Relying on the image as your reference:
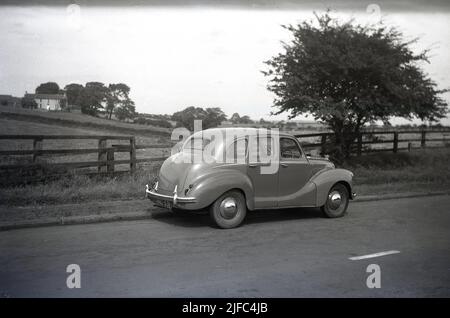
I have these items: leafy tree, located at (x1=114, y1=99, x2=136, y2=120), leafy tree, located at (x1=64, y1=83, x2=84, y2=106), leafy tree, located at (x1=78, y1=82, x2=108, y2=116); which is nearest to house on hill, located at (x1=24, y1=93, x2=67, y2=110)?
leafy tree, located at (x1=64, y1=83, x2=84, y2=106)

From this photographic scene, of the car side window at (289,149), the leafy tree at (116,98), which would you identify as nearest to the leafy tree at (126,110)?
the leafy tree at (116,98)

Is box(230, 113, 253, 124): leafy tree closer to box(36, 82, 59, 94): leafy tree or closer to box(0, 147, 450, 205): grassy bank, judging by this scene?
box(0, 147, 450, 205): grassy bank

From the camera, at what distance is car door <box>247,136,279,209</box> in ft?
30.1

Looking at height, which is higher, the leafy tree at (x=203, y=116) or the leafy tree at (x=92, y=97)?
the leafy tree at (x=92, y=97)

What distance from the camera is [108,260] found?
6.56 meters

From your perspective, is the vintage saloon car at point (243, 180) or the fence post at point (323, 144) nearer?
the vintage saloon car at point (243, 180)

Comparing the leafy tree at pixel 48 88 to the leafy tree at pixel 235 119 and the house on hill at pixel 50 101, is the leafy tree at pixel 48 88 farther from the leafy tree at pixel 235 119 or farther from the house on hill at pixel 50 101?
the leafy tree at pixel 235 119

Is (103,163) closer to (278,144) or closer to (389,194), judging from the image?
(278,144)

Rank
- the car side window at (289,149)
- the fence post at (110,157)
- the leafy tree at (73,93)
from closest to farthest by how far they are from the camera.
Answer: the car side window at (289,149) → the fence post at (110,157) → the leafy tree at (73,93)

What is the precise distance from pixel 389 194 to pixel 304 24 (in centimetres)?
779

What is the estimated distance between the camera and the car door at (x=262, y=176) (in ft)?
30.1
